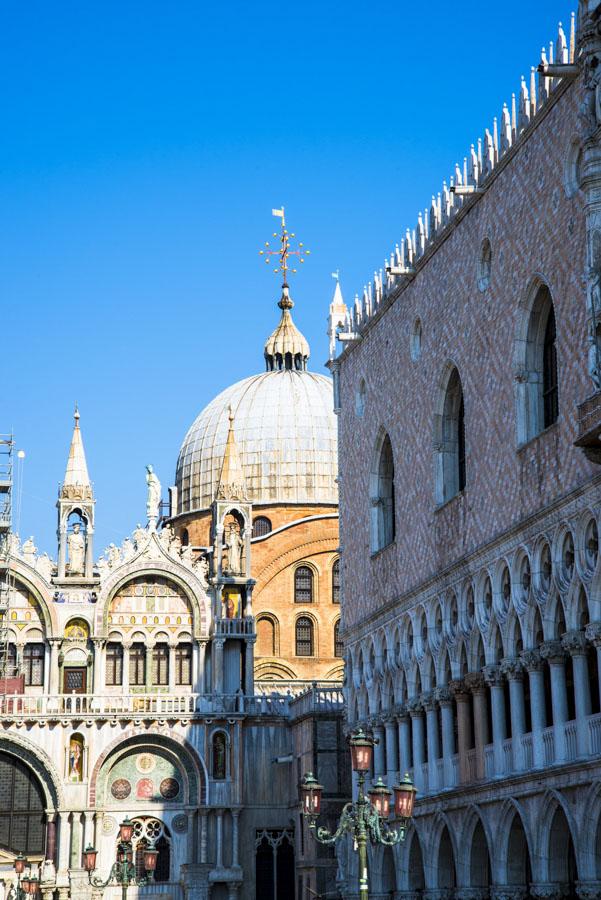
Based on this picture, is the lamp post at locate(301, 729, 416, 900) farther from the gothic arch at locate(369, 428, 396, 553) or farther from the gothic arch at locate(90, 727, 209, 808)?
the gothic arch at locate(90, 727, 209, 808)

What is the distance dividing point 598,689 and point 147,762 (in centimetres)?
1904

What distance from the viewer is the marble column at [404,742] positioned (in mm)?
29422

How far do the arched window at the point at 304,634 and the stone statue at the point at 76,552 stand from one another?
8.39 metres

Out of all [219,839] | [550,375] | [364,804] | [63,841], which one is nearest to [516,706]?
[550,375]

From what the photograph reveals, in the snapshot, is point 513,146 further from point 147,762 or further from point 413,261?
point 147,762

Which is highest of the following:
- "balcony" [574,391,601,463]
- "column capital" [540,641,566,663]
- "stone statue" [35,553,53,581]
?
"stone statue" [35,553,53,581]

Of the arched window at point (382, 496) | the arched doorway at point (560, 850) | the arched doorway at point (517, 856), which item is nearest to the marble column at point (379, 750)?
the arched window at point (382, 496)

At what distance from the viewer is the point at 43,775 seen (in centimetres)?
3731

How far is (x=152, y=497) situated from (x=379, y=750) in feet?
37.5

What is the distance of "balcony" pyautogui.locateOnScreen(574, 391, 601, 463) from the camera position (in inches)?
752

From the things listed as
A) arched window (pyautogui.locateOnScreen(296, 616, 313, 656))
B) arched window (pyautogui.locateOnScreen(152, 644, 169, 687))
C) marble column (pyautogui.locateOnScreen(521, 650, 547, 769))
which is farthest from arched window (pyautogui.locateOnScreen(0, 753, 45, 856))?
marble column (pyautogui.locateOnScreen(521, 650, 547, 769))

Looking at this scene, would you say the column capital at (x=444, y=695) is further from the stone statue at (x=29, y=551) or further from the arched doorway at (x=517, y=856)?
the stone statue at (x=29, y=551)

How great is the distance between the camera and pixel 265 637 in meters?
45.6

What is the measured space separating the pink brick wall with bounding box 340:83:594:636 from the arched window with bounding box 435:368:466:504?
30 cm
